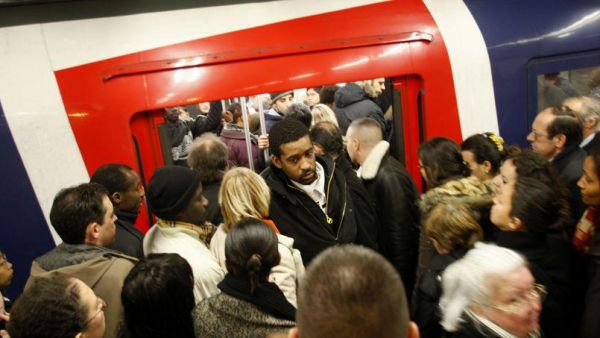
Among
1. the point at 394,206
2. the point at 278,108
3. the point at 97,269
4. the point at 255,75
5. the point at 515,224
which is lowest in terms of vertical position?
the point at 394,206

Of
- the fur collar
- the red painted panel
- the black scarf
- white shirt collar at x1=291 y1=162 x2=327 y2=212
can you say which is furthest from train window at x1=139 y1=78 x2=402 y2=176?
the black scarf

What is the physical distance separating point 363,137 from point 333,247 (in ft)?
6.59

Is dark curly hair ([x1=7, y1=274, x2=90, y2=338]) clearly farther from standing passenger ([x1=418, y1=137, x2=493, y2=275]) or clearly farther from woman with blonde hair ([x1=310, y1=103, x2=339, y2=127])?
woman with blonde hair ([x1=310, y1=103, x2=339, y2=127])

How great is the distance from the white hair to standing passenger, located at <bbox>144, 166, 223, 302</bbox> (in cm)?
94

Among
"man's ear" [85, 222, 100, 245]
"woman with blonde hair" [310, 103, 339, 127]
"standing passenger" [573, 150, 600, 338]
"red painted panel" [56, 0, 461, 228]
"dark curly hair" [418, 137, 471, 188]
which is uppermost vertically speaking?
"red painted panel" [56, 0, 461, 228]

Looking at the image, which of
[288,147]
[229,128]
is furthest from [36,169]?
[229,128]

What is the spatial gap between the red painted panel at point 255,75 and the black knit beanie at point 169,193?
A: 0.92 meters

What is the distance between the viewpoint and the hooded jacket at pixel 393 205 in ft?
9.40

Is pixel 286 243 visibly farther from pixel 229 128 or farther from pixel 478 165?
pixel 229 128

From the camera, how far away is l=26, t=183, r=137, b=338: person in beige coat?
5.99 feet

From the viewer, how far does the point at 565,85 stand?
151 inches

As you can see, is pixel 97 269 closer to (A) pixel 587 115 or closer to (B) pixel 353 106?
(A) pixel 587 115

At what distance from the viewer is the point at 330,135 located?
124 inches

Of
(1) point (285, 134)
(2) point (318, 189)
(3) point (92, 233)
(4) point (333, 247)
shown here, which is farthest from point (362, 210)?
(4) point (333, 247)
